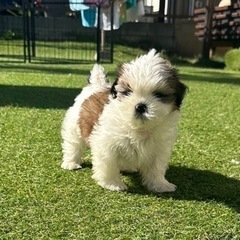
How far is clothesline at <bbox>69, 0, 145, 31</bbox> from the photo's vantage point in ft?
39.0

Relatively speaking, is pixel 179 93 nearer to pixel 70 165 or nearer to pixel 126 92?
pixel 126 92

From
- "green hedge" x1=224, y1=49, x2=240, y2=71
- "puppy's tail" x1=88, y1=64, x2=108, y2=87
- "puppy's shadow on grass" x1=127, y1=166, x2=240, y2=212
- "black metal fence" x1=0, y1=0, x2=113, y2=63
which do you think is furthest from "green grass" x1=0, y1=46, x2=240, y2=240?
"green hedge" x1=224, y1=49, x2=240, y2=71

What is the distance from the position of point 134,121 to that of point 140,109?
0.31 feet

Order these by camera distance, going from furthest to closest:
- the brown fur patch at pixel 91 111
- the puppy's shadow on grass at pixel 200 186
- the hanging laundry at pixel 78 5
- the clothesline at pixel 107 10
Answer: the hanging laundry at pixel 78 5 < the clothesline at pixel 107 10 < the brown fur patch at pixel 91 111 < the puppy's shadow on grass at pixel 200 186

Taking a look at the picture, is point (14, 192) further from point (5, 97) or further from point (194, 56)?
point (194, 56)

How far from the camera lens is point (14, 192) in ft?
8.60

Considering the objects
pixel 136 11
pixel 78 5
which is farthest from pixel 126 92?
pixel 136 11

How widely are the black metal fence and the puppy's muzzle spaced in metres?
9.42

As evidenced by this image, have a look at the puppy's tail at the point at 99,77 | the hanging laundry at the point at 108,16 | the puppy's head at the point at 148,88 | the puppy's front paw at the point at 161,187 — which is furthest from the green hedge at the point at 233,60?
the puppy's head at the point at 148,88

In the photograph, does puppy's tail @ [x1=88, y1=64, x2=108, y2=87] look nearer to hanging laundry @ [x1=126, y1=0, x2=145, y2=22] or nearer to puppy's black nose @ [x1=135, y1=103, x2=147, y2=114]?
puppy's black nose @ [x1=135, y1=103, x2=147, y2=114]

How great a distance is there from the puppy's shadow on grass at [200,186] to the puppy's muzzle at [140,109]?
0.54m

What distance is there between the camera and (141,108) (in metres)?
2.45

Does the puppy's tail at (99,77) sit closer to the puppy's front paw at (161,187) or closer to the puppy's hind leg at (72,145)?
the puppy's hind leg at (72,145)

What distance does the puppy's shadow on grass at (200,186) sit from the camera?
271 centimetres
